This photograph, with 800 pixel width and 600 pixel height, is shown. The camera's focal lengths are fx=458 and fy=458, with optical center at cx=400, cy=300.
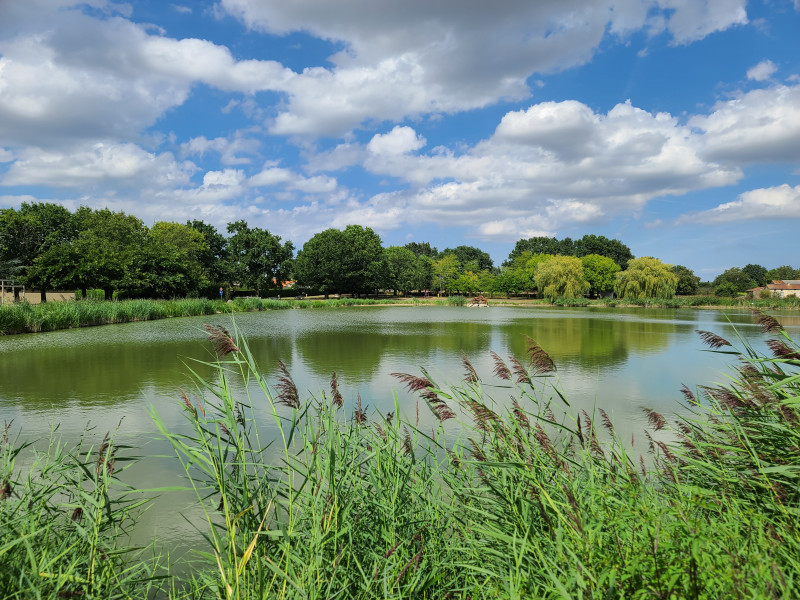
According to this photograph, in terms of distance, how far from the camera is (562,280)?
47.1 m

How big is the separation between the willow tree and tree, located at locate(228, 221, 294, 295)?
4018cm

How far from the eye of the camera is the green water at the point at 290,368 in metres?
5.91

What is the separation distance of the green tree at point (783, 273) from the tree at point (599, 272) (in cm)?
5637

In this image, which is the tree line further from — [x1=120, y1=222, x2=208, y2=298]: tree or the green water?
the green water

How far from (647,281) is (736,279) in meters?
59.0

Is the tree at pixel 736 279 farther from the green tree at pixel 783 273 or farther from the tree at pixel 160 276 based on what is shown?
the tree at pixel 160 276

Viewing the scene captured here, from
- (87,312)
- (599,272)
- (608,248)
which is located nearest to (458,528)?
(87,312)

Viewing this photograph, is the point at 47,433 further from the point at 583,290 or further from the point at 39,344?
the point at 583,290

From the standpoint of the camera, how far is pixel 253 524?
7.14ft

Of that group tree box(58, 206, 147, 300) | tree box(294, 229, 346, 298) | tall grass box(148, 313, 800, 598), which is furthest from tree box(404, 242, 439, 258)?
tall grass box(148, 313, 800, 598)

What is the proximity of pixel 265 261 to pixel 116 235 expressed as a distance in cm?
1644

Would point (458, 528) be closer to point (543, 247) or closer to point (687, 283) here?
point (687, 283)

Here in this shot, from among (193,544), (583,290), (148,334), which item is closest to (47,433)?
(193,544)

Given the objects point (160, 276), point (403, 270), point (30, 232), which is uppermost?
point (30, 232)
